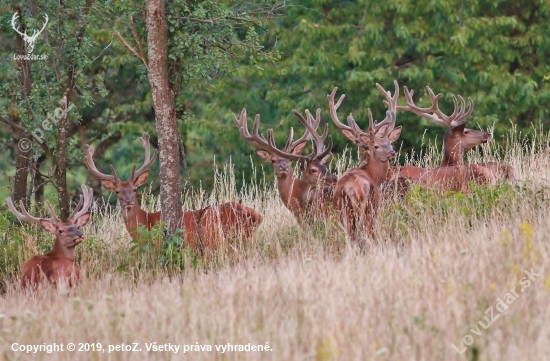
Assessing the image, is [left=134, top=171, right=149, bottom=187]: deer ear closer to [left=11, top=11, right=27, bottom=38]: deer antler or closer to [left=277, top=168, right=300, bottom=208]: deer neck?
[left=277, top=168, right=300, bottom=208]: deer neck

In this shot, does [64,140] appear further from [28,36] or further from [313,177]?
[313,177]

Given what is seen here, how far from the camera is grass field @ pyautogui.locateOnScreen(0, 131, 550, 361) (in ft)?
22.1

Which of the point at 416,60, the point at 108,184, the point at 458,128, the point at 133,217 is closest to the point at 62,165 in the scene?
the point at 108,184

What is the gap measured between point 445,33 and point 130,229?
10449mm

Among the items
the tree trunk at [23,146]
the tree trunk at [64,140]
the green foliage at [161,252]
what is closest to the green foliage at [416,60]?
the tree trunk at [23,146]

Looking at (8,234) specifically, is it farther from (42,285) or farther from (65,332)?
(65,332)

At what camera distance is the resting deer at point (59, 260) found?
32.9 ft

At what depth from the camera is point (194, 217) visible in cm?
1180

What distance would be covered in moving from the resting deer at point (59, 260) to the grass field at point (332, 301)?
0.23 metres

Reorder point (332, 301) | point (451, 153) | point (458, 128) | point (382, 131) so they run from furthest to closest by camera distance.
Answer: point (458, 128) → point (451, 153) → point (382, 131) → point (332, 301)

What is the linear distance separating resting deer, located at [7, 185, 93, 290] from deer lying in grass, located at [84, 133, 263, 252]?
77 cm

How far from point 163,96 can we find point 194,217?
4.87ft

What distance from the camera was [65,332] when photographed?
25.0ft

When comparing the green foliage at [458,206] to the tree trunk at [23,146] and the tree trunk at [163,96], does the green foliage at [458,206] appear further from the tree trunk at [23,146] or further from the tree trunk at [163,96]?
the tree trunk at [23,146]
